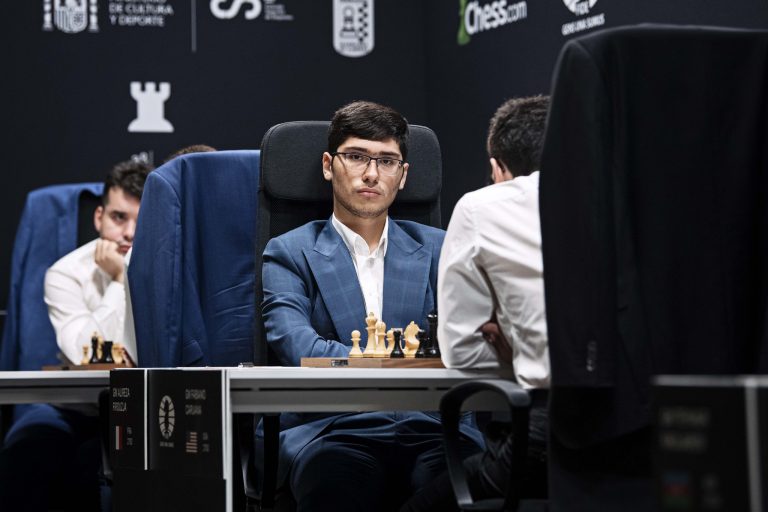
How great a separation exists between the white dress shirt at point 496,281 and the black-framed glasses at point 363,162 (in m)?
0.85

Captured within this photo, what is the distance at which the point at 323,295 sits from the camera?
3131 mm

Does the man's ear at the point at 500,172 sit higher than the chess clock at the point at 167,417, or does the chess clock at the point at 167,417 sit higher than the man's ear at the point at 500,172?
the man's ear at the point at 500,172

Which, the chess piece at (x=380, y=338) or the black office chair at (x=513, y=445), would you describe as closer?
the black office chair at (x=513, y=445)

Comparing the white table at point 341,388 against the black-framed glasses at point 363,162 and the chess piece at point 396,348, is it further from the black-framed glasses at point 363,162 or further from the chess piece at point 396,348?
the black-framed glasses at point 363,162

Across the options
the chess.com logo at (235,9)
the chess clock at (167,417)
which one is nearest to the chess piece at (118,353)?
the chess clock at (167,417)

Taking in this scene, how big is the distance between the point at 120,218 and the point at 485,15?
2.00 meters

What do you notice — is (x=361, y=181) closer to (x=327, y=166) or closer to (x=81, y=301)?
(x=327, y=166)

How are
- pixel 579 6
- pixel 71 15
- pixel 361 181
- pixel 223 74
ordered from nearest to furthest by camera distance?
pixel 361 181, pixel 579 6, pixel 71 15, pixel 223 74

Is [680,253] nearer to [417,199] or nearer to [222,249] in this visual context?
[417,199]

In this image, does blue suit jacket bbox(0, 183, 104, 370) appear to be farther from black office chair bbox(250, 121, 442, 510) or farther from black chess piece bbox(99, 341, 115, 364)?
black office chair bbox(250, 121, 442, 510)

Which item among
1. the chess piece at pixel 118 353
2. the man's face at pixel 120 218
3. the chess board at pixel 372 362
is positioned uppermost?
the man's face at pixel 120 218

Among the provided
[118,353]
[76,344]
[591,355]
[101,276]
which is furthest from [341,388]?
[101,276]

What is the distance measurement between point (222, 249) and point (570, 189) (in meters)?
1.96

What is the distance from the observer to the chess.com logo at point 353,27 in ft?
20.4
